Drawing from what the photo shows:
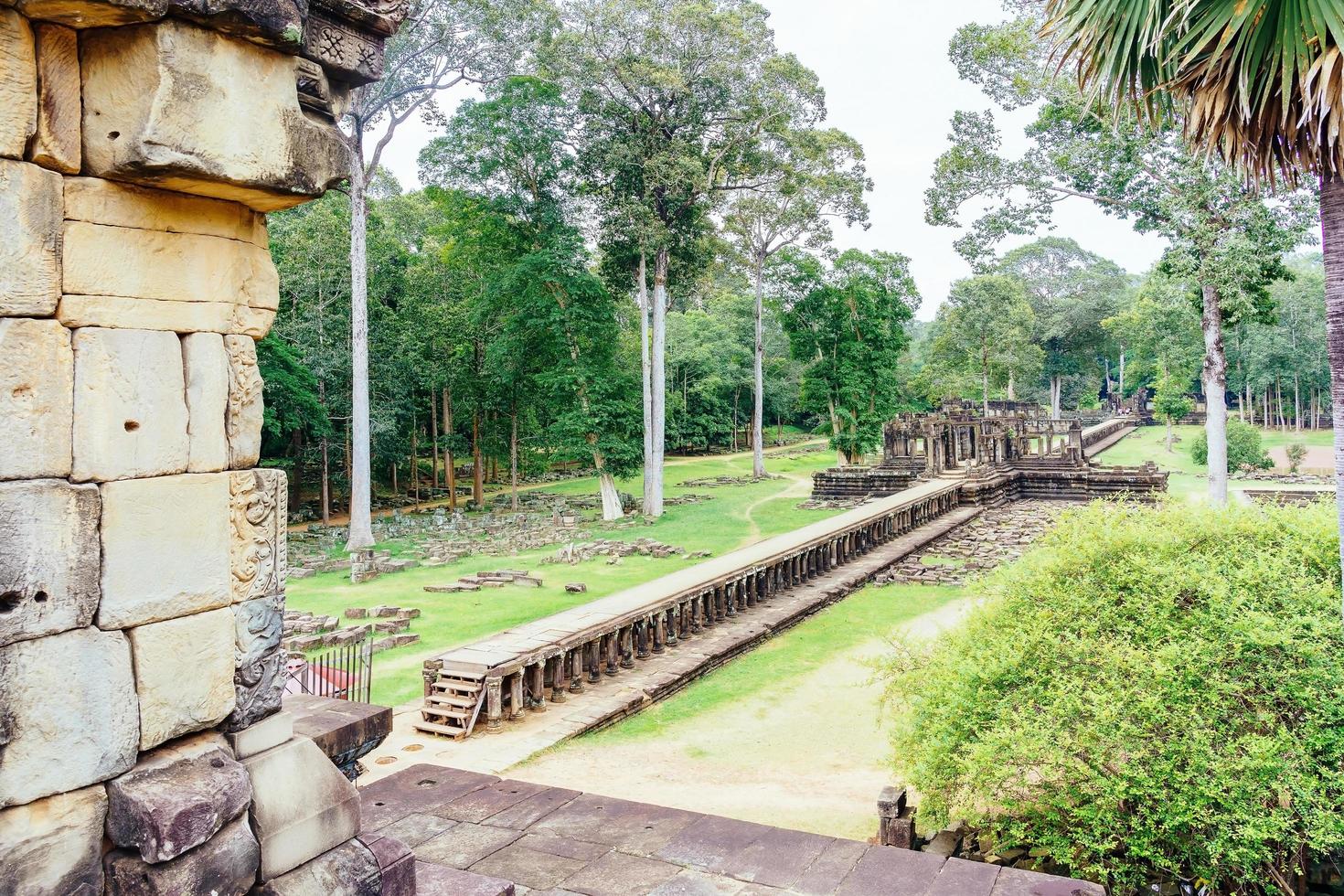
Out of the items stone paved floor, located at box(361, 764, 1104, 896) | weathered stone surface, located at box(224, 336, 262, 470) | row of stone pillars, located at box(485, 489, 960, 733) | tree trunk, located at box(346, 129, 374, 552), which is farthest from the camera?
tree trunk, located at box(346, 129, 374, 552)

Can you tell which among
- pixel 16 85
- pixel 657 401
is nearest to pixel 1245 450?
pixel 657 401

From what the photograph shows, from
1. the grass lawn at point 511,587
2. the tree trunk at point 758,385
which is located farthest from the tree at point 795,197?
the grass lawn at point 511,587

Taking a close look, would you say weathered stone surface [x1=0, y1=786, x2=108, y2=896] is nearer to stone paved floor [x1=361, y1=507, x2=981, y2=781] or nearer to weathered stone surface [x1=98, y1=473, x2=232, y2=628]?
weathered stone surface [x1=98, y1=473, x2=232, y2=628]

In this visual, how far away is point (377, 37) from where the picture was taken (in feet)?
11.4

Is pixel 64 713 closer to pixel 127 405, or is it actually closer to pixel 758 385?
pixel 127 405

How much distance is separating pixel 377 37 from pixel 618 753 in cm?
699

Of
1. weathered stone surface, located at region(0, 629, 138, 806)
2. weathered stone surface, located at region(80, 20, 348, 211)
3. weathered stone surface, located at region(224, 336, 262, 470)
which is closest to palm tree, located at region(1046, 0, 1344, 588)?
weathered stone surface, located at region(80, 20, 348, 211)

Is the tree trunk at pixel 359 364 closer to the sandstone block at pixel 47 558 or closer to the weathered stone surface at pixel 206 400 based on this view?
the weathered stone surface at pixel 206 400

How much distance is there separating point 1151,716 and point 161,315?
5529 millimetres

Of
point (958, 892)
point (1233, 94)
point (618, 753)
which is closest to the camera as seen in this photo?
point (958, 892)

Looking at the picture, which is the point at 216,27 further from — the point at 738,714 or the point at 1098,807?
the point at 738,714

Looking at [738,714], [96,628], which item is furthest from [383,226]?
[96,628]

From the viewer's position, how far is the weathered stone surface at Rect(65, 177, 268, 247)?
2.62 m

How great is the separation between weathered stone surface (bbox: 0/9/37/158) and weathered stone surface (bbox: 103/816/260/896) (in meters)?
2.14
